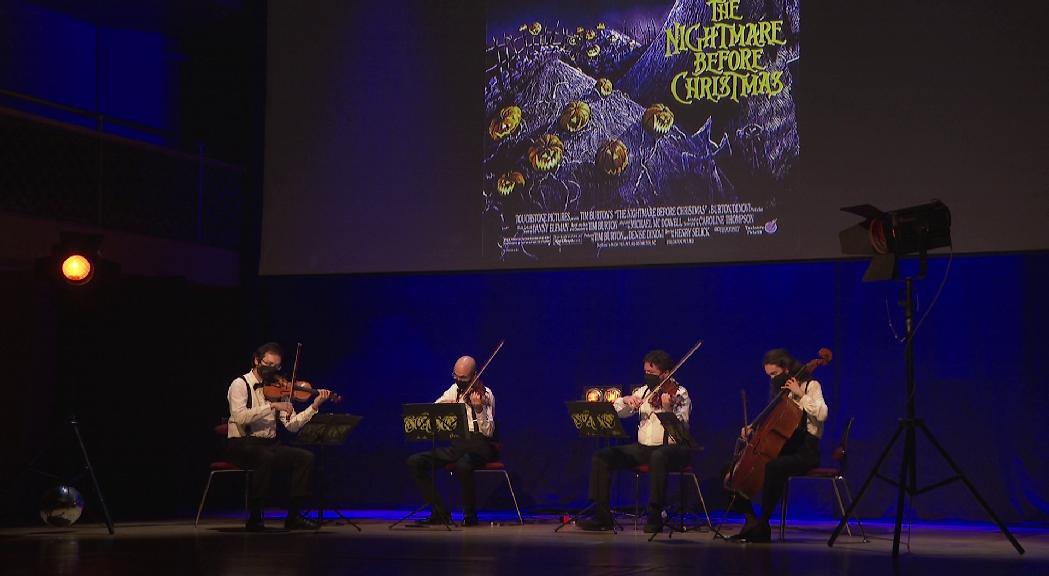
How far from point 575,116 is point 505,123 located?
55cm

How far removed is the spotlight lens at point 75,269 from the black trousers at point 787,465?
14.1 ft

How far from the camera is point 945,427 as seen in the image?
8.79 metres

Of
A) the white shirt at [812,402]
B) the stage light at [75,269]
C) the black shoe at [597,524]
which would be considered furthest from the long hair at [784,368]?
the stage light at [75,269]

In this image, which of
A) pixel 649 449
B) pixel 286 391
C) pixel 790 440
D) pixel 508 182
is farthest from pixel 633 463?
pixel 286 391

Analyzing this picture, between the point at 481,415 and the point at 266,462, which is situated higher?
the point at 481,415

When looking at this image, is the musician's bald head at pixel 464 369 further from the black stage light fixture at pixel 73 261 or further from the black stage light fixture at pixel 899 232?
the black stage light fixture at pixel 899 232

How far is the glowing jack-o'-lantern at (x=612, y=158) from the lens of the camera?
875cm

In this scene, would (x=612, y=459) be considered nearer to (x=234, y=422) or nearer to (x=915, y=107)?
(x=234, y=422)

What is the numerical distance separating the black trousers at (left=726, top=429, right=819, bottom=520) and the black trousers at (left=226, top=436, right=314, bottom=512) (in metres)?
2.89

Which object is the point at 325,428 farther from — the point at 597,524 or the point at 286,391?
the point at 597,524

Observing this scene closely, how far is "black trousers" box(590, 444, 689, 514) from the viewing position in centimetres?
Answer: 809

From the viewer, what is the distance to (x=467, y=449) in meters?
8.88

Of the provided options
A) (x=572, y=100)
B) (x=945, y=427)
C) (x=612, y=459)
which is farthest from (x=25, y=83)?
(x=945, y=427)

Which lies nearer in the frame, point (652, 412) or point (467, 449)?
point (652, 412)
